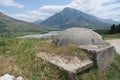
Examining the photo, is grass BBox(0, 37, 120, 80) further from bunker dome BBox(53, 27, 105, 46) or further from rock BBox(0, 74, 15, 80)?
bunker dome BBox(53, 27, 105, 46)

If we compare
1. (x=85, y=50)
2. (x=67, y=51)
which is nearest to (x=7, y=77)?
(x=67, y=51)

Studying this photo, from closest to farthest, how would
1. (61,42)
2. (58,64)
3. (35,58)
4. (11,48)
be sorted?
(58,64)
(35,58)
(11,48)
(61,42)

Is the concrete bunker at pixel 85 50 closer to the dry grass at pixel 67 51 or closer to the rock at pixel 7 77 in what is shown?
the dry grass at pixel 67 51

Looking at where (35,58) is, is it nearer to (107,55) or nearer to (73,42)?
(73,42)

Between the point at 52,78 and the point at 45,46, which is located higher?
the point at 45,46

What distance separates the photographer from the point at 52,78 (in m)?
8.70

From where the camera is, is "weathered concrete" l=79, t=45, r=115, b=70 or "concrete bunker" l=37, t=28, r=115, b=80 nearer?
"concrete bunker" l=37, t=28, r=115, b=80

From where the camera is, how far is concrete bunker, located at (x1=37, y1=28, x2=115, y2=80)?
9.15 m

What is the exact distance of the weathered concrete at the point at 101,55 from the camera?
10.3 m

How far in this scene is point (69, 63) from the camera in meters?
9.50

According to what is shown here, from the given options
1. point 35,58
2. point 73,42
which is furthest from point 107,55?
point 35,58

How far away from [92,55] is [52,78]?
291 centimetres

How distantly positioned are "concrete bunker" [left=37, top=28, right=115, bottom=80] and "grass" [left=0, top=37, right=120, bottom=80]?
1.14 feet

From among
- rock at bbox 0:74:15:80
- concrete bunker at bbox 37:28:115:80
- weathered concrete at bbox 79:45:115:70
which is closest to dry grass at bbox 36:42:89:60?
concrete bunker at bbox 37:28:115:80
